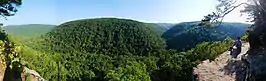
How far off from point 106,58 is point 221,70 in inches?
5212

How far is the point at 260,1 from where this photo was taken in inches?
614

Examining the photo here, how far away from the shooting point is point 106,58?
149 metres

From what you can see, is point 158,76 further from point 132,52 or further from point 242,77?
point 132,52

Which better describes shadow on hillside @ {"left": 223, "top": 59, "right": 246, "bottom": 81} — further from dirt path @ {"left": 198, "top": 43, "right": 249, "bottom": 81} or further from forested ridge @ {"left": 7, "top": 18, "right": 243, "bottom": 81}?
forested ridge @ {"left": 7, "top": 18, "right": 243, "bottom": 81}

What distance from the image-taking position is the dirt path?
16348mm

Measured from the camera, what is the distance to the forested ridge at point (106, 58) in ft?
179

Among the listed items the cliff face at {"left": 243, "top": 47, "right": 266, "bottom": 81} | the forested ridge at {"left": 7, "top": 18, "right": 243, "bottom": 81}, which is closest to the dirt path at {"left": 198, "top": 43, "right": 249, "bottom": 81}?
the cliff face at {"left": 243, "top": 47, "right": 266, "bottom": 81}

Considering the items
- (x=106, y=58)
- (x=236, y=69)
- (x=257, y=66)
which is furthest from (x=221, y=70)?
(x=106, y=58)

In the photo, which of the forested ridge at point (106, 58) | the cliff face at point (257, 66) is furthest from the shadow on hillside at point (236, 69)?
the forested ridge at point (106, 58)

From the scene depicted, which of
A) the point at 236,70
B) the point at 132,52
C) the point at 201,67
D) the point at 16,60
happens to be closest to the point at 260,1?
the point at 236,70

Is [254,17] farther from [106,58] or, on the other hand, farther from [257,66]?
[106,58]

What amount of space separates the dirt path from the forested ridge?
23.7 ft

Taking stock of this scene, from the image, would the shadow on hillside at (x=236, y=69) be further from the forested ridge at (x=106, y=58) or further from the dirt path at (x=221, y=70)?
the forested ridge at (x=106, y=58)

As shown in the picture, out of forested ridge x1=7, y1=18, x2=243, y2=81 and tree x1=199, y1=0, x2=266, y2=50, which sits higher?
tree x1=199, y1=0, x2=266, y2=50
